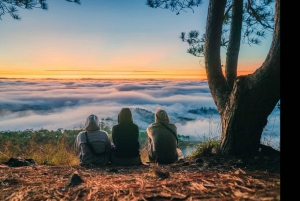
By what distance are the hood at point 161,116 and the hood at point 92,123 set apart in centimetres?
108

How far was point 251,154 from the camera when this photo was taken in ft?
16.5

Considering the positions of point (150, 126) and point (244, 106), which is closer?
point (244, 106)

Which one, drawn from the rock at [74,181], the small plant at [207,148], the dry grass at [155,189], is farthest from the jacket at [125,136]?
the rock at [74,181]

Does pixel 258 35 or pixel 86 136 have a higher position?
pixel 258 35

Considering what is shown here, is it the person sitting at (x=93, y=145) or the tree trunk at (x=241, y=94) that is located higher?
the tree trunk at (x=241, y=94)

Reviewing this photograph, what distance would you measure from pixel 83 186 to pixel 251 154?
2.68 metres

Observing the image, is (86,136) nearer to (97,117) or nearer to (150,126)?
(97,117)

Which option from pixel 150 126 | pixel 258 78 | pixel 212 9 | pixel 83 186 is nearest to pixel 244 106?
pixel 258 78

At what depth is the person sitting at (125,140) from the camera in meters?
6.09

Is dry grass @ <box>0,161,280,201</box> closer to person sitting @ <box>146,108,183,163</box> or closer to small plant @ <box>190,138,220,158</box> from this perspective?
small plant @ <box>190,138,220,158</box>

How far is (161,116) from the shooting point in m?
6.41

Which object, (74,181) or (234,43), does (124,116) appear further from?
(74,181)

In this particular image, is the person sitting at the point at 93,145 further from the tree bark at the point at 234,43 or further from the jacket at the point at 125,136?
the tree bark at the point at 234,43

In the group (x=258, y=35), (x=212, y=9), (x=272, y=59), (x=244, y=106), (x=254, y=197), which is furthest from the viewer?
(x=258, y=35)
